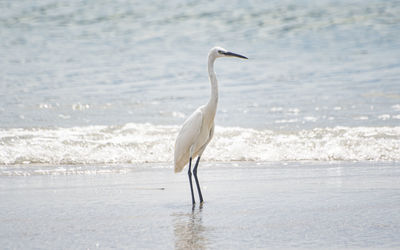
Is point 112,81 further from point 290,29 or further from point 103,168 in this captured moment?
point 290,29

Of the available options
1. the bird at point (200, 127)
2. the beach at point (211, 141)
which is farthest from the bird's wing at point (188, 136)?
the beach at point (211, 141)

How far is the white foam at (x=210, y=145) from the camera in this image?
24.8ft

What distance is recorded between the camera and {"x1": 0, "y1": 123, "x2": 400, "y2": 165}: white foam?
755cm

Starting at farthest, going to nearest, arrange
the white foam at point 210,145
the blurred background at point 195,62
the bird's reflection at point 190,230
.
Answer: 1. the blurred background at point 195,62
2. the white foam at point 210,145
3. the bird's reflection at point 190,230

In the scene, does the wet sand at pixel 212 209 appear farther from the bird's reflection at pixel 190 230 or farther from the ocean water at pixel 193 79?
the ocean water at pixel 193 79

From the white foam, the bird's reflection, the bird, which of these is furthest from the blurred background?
the bird's reflection

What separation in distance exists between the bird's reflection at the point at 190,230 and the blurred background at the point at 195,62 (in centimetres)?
491

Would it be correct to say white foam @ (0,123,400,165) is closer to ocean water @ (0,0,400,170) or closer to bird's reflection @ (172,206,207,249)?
ocean water @ (0,0,400,170)

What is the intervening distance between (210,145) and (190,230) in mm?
4086

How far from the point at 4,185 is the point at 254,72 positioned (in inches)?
455

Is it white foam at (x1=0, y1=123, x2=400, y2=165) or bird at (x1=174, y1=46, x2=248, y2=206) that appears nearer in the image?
bird at (x1=174, y1=46, x2=248, y2=206)

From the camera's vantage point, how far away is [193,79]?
16.0m

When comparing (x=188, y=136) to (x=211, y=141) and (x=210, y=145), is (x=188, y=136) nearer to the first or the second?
(x=210, y=145)

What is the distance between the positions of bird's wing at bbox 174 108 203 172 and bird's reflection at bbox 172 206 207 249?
87 centimetres
